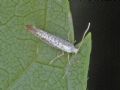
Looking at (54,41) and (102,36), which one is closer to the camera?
(54,41)

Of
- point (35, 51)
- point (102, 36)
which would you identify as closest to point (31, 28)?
point (35, 51)

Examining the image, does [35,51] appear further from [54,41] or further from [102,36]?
[102,36]

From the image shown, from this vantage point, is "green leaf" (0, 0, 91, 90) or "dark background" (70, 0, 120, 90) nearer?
"green leaf" (0, 0, 91, 90)

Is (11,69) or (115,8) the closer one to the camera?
(11,69)

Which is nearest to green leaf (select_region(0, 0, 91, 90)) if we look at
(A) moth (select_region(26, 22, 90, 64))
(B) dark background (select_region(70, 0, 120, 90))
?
(A) moth (select_region(26, 22, 90, 64))

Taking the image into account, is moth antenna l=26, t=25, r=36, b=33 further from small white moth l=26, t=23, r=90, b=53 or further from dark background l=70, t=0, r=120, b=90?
dark background l=70, t=0, r=120, b=90

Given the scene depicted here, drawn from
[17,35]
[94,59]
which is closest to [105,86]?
[94,59]

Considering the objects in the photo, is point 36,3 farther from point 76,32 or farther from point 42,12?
point 76,32
